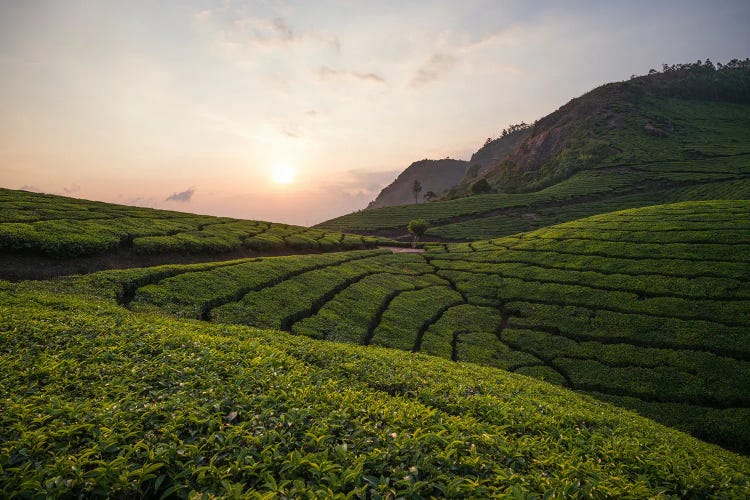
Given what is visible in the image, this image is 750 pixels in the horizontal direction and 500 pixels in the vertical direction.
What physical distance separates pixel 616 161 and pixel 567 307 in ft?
283

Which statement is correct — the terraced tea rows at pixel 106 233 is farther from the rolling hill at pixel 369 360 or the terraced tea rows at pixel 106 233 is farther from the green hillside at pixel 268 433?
the green hillside at pixel 268 433

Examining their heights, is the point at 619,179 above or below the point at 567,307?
above

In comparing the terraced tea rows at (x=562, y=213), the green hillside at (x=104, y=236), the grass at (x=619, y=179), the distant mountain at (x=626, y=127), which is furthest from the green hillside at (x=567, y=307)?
the distant mountain at (x=626, y=127)

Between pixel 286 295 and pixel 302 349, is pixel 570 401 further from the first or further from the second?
pixel 286 295

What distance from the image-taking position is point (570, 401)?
35.5 ft

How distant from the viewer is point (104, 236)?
22.3 m

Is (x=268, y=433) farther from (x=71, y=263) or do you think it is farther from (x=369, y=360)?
(x=71, y=263)

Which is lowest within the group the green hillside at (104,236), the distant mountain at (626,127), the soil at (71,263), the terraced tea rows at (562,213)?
the soil at (71,263)

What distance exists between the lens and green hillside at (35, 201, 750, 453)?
15578 millimetres

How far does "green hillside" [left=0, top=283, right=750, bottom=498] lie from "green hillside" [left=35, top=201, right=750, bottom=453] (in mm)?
8323

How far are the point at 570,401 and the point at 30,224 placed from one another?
29847 mm

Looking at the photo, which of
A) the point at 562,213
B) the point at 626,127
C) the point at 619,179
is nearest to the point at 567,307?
the point at 562,213

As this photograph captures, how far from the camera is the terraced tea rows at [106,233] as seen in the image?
1933cm

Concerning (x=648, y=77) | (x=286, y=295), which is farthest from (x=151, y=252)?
(x=648, y=77)
